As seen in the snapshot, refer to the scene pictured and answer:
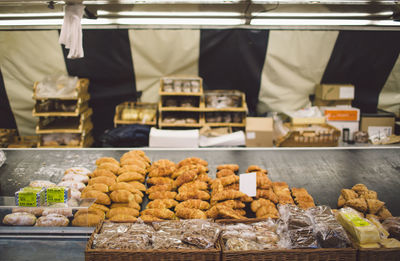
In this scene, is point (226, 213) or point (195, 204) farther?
point (195, 204)

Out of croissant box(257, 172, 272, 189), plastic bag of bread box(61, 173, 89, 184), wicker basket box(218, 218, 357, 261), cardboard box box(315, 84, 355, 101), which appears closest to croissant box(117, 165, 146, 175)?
plastic bag of bread box(61, 173, 89, 184)

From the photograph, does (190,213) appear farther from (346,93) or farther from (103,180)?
(346,93)

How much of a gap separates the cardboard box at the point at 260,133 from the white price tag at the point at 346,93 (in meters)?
1.44

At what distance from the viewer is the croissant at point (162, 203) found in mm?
2518

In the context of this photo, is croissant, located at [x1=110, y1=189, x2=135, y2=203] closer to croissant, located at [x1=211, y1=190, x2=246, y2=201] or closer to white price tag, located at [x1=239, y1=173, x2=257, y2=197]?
croissant, located at [x1=211, y1=190, x2=246, y2=201]

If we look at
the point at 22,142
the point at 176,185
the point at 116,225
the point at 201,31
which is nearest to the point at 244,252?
the point at 116,225

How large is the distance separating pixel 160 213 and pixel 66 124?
3.92 meters

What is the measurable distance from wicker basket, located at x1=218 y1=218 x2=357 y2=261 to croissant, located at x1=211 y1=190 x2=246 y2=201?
2.37ft

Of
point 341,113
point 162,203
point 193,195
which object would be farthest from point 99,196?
point 341,113

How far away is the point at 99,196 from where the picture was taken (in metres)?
2.54

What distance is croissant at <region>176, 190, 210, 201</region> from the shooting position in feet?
8.63

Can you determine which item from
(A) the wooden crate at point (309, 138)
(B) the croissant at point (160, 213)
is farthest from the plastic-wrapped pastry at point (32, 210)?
(A) the wooden crate at point (309, 138)

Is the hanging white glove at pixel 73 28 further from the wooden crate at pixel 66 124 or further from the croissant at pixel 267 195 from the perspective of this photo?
the wooden crate at pixel 66 124

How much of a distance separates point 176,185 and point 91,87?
3.70 meters
